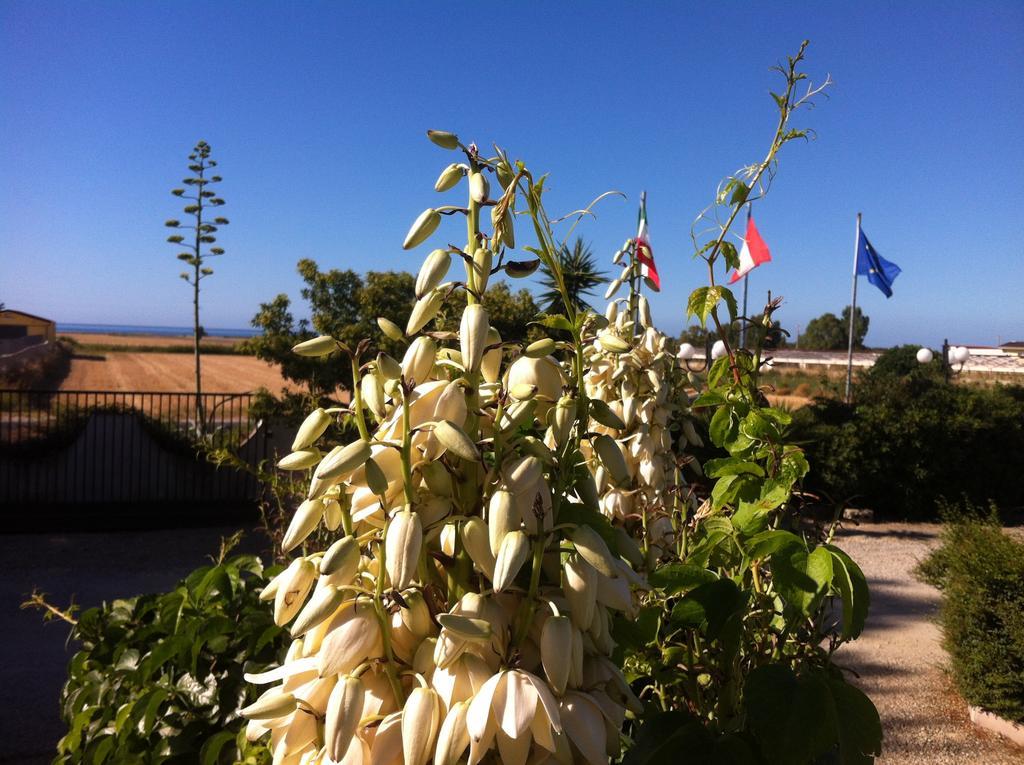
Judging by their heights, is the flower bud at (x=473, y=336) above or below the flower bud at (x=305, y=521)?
above

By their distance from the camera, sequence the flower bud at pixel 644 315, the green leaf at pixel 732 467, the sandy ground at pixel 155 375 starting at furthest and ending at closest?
1. the sandy ground at pixel 155 375
2. the flower bud at pixel 644 315
3. the green leaf at pixel 732 467

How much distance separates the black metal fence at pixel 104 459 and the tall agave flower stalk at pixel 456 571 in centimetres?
794

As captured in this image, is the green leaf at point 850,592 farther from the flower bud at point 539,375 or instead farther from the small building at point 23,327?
the small building at point 23,327

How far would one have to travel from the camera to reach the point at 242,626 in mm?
1585

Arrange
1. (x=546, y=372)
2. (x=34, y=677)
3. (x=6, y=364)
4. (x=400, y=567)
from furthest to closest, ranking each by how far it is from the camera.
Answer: (x=6, y=364)
(x=34, y=677)
(x=546, y=372)
(x=400, y=567)

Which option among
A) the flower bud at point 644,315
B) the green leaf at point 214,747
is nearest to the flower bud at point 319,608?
the green leaf at point 214,747

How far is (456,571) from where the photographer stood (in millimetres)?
740

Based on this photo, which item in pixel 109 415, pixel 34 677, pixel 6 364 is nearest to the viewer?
pixel 34 677

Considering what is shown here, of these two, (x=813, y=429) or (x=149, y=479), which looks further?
(x=813, y=429)

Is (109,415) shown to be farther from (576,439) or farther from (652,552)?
(576,439)

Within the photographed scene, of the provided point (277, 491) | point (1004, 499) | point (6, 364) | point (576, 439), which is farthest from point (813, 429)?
point (6, 364)

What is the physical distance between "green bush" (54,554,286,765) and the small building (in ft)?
47.6

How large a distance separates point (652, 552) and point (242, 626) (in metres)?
0.94

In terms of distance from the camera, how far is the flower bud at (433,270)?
0.78 meters
